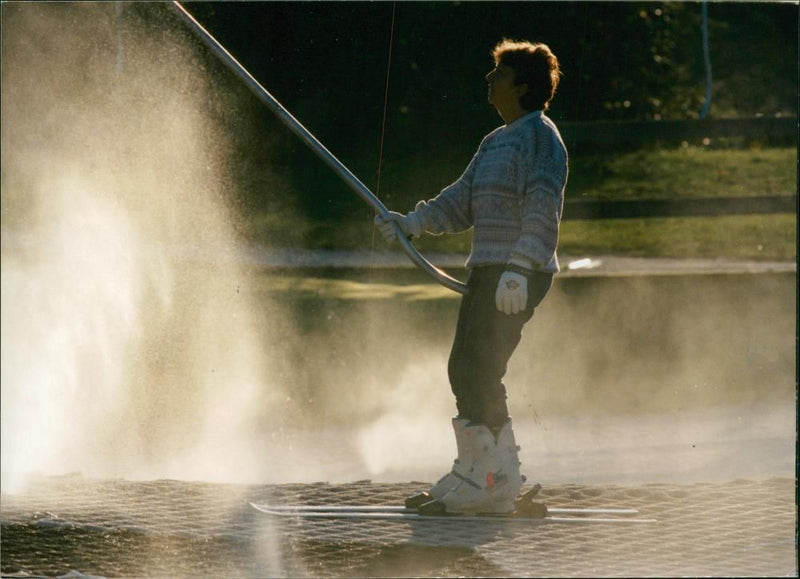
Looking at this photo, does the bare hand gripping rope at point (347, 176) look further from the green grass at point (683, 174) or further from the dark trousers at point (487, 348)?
the green grass at point (683, 174)

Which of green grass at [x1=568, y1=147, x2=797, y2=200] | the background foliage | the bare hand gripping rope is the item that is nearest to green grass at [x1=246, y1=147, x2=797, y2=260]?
green grass at [x1=568, y1=147, x2=797, y2=200]

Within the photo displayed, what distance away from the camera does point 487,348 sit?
5.48 metres

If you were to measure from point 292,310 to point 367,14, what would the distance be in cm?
205

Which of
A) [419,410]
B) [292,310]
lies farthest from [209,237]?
[419,410]

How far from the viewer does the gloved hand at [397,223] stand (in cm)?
563

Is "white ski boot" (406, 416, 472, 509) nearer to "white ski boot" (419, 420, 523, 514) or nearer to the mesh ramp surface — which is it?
"white ski boot" (419, 420, 523, 514)

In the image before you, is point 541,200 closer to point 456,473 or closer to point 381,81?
point 456,473

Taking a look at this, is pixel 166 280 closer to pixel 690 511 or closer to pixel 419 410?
pixel 419 410

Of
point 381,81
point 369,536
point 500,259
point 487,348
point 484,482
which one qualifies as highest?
A: point 381,81

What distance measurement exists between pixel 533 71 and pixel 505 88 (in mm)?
114

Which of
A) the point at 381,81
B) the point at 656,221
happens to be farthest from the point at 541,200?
the point at 656,221

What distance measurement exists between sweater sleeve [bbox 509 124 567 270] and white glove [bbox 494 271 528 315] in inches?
2.1

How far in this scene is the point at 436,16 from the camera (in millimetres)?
14148

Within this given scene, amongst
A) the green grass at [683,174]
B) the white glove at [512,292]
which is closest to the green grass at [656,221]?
the green grass at [683,174]
